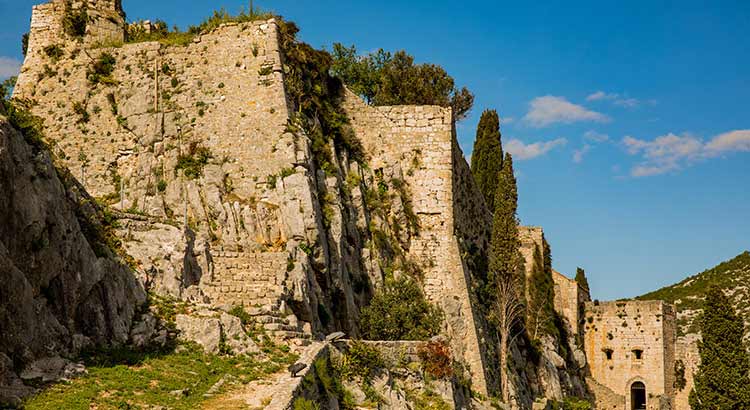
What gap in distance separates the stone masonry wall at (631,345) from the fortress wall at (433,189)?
21616 millimetres

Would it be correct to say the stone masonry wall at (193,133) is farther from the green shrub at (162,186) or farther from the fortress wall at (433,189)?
the fortress wall at (433,189)

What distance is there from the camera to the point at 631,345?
55.9 m

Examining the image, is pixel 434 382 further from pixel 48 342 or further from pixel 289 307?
pixel 48 342

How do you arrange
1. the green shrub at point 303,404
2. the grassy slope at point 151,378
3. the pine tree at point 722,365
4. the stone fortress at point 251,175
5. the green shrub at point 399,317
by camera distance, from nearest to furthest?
the grassy slope at point 151,378 < the green shrub at point 303,404 < the stone fortress at point 251,175 < the green shrub at point 399,317 < the pine tree at point 722,365

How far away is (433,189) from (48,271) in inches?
785

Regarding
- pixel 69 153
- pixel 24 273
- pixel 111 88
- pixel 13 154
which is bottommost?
pixel 24 273

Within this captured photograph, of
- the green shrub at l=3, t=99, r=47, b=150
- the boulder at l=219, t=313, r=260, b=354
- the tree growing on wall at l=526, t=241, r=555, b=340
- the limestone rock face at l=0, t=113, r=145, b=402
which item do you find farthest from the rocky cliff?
the tree growing on wall at l=526, t=241, r=555, b=340

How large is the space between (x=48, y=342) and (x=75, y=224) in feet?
10.6

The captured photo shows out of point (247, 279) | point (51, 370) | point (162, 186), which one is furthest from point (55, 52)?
point (51, 370)

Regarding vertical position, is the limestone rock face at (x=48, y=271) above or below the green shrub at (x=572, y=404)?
above

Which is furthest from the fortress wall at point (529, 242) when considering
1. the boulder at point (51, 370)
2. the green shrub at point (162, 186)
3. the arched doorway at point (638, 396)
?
the boulder at point (51, 370)

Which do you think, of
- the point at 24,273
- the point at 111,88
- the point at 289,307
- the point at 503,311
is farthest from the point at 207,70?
the point at 24,273

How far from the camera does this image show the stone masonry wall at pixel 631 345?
54938mm

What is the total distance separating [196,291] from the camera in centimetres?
2461
